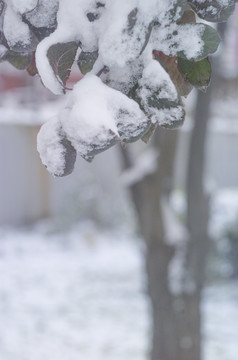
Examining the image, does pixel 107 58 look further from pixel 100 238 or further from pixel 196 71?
pixel 100 238

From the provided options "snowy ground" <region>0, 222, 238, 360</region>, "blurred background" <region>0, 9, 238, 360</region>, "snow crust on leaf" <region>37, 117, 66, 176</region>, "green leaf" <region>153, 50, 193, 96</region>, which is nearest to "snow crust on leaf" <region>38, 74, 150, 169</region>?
"snow crust on leaf" <region>37, 117, 66, 176</region>

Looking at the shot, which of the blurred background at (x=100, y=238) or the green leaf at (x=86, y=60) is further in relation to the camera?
the blurred background at (x=100, y=238)

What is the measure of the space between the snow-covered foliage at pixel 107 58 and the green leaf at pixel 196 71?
33 mm

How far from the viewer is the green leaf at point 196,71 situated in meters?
0.92

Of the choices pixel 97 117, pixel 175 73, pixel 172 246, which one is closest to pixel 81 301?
pixel 172 246

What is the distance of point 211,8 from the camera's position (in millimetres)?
919

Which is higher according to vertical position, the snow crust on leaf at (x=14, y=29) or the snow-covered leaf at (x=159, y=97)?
the snow crust on leaf at (x=14, y=29)

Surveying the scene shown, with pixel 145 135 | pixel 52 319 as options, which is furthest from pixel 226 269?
pixel 145 135

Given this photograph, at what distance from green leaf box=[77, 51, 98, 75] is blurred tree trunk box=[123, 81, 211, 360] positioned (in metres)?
2.65

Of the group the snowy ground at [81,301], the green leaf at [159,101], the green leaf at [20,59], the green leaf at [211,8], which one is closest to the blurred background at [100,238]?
the snowy ground at [81,301]

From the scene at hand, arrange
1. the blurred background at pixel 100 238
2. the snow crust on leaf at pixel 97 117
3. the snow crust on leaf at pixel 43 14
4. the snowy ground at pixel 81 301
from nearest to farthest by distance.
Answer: the snow crust on leaf at pixel 97 117 → the snow crust on leaf at pixel 43 14 → the blurred background at pixel 100 238 → the snowy ground at pixel 81 301

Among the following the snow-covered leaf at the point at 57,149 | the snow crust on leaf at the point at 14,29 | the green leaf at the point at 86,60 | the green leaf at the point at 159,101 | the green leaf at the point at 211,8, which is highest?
the green leaf at the point at 211,8

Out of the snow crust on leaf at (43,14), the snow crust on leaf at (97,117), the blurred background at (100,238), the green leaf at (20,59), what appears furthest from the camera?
the blurred background at (100,238)

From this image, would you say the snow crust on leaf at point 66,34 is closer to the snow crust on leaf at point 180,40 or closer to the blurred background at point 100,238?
the snow crust on leaf at point 180,40
